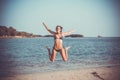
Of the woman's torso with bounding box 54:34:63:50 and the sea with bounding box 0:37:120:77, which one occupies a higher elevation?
the woman's torso with bounding box 54:34:63:50

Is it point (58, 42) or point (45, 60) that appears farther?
point (45, 60)

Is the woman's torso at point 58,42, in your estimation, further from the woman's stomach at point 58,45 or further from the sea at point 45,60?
the sea at point 45,60

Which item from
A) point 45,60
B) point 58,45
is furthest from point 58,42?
point 45,60

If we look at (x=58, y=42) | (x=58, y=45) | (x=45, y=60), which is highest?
(x=58, y=42)

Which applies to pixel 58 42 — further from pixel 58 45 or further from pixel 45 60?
pixel 45 60

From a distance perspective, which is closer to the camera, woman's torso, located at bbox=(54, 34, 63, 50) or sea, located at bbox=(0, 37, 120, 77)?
woman's torso, located at bbox=(54, 34, 63, 50)

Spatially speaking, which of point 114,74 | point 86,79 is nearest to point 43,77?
point 86,79

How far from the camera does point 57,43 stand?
23.8 feet

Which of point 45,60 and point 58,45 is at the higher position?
point 58,45

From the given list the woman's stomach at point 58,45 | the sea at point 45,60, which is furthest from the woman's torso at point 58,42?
the sea at point 45,60

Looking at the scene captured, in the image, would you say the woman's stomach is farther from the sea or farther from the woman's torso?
the sea

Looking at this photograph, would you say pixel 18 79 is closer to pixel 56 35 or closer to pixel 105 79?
pixel 56 35

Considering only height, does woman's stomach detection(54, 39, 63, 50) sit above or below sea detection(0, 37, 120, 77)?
above

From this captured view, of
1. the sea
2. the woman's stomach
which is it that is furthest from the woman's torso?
the sea
